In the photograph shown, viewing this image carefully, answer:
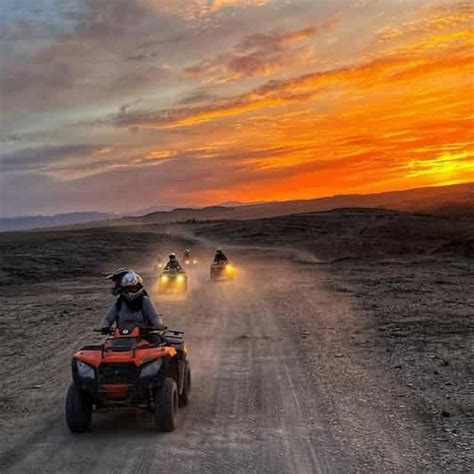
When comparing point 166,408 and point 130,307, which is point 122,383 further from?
point 130,307

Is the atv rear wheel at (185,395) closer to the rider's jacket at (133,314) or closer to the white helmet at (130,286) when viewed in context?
the rider's jacket at (133,314)

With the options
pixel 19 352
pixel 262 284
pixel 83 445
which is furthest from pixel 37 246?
pixel 83 445

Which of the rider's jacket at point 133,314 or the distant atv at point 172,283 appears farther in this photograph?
the distant atv at point 172,283

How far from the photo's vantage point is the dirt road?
310 inches

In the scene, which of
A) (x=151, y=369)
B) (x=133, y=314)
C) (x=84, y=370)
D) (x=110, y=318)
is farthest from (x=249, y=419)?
(x=110, y=318)

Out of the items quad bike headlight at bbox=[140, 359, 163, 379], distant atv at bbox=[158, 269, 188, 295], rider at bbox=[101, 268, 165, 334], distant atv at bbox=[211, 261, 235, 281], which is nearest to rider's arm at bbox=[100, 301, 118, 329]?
rider at bbox=[101, 268, 165, 334]

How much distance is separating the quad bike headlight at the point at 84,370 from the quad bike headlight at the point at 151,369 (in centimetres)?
73

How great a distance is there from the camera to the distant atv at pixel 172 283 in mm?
29234

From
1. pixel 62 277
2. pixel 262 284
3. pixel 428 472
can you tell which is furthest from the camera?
pixel 62 277

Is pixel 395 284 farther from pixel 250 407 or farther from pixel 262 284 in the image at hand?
pixel 250 407

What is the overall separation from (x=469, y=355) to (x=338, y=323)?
18.8 feet

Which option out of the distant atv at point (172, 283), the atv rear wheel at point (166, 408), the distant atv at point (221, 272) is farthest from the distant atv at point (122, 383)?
the distant atv at point (221, 272)

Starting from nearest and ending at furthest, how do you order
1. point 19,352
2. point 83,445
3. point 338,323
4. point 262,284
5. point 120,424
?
point 83,445
point 120,424
point 19,352
point 338,323
point 262,284

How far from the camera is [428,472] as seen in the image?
24.4 ft
